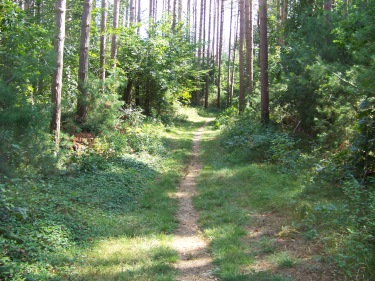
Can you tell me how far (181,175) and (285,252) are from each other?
Result: 6262mm

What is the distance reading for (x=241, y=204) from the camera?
29.1 feet

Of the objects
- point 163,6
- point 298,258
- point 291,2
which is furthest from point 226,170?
point 163,6

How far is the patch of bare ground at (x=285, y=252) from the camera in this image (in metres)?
5.26

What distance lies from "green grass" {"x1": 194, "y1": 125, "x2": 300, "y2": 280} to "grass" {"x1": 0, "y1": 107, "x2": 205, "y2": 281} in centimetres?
83

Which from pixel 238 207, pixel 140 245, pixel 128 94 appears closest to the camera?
pixel 140 245

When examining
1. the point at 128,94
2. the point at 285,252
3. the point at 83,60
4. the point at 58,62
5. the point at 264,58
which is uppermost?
the point at 264,58

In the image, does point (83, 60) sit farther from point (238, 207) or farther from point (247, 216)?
point (247, 216)

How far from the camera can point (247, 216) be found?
7977 millimetres

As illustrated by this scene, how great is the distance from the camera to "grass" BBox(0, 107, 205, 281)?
5.18 metres

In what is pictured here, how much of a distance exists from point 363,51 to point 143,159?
7.62m

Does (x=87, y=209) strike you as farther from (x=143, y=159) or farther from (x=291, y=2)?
(x=291, y=2)

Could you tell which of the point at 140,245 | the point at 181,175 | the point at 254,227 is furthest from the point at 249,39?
the point at 140,245

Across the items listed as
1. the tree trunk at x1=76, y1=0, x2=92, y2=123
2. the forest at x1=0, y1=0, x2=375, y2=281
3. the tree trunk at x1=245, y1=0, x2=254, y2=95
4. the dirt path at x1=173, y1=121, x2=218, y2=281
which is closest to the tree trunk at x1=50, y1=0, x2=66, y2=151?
the forest at x1=0, y1=0, x2=375, y2=281

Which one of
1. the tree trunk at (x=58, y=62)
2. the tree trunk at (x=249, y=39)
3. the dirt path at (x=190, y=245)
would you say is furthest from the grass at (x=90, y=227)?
the tree trunk at (x=249, y=39)
